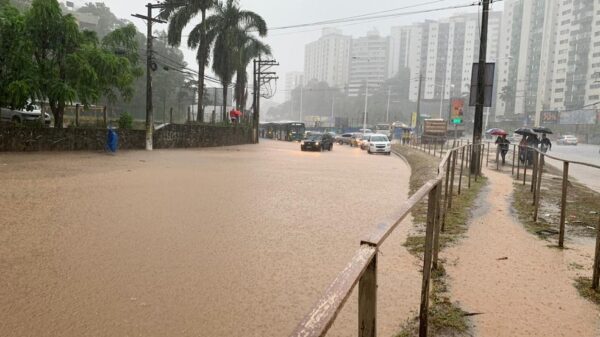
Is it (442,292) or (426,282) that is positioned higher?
(426,282)

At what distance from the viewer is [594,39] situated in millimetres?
92750

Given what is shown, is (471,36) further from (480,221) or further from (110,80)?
(480,221)

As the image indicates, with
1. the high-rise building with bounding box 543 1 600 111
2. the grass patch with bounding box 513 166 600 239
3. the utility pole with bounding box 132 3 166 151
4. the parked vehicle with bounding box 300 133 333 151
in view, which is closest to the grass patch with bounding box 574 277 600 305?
the grass patch with bounding box 513 166 600 239

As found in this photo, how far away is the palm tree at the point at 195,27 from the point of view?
111 feet

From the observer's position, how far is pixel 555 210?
32.4ft

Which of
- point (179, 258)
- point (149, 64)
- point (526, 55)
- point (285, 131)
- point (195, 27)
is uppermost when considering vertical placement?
point (526, 55)

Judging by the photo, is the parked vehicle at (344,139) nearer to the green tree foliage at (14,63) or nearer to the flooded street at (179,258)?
the green tree foliage at (14,63)

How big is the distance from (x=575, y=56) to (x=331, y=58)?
232 ft

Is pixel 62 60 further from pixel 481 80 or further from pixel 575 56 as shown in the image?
pixel 575 56

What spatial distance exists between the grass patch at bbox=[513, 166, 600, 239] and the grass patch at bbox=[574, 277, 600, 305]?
219 cm

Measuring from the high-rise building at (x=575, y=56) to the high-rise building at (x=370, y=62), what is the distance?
5187 centimetres

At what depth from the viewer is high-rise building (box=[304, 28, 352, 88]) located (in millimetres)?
149125

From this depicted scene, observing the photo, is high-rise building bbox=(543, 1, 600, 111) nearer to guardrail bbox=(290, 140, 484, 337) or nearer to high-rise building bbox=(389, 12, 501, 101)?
high-rise building bbox=(389, 12, 501, 101)

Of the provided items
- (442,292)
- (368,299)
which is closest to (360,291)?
(368,299)
